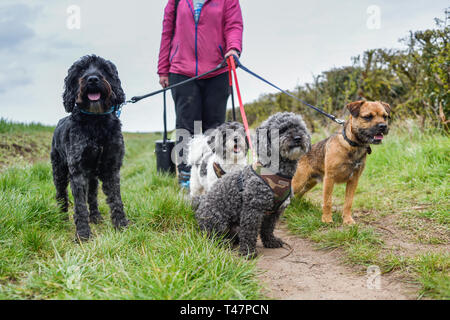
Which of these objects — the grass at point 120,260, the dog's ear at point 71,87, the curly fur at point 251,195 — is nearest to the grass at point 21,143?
the grass at point 120,260

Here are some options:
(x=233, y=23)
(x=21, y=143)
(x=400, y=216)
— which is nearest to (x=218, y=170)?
(x=233, y=23)

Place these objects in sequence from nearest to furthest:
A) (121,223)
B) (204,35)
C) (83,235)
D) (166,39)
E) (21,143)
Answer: (83,235), (121,223), (204,35), (166,39), (21,143)

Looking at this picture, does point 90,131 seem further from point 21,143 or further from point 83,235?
point 21,143

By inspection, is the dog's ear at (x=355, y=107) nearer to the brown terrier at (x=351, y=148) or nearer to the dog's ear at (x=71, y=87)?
the brown terrier at (x=351, y=148)

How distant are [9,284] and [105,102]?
1.93 metres

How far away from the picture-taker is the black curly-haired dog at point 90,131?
11.6ft

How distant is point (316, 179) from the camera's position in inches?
199

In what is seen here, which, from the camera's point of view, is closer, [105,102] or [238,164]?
[105,102]

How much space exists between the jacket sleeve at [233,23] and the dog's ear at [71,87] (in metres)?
2.06

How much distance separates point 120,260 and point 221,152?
6.88 ft

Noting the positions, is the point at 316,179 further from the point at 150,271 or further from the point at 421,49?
the point at 421,49

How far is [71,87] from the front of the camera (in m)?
3.61

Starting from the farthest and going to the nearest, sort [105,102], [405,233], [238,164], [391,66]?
[391,66], [238,164], [405,233], [105,102]
